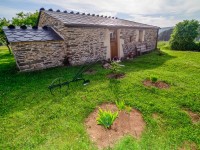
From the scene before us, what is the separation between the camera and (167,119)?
13.6ft

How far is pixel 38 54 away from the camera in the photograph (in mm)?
8688

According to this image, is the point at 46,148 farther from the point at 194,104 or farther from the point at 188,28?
the point at 188,28

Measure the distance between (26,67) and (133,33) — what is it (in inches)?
431

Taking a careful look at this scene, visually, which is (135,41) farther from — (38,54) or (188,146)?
(188,146)

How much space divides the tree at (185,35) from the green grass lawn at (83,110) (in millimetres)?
14323

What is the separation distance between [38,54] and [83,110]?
605 centimetres

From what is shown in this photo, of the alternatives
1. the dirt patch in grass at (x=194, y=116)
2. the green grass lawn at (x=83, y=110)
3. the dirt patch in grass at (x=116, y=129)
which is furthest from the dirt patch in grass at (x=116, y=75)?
the dirt patch in grass at (x=194, y=116)

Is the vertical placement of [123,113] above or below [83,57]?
below

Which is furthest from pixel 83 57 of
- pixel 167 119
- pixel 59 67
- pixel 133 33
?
pixel 167 119

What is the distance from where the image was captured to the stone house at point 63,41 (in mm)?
8266

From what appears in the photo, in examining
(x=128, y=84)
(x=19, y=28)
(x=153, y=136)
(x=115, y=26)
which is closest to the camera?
(x=153, y=136)

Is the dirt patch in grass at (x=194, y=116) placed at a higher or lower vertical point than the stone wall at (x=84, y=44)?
lower

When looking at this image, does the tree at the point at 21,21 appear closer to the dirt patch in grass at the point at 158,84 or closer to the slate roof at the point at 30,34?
the slate roof at the point at 30,34

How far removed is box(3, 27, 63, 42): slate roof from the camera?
7.96 meters
